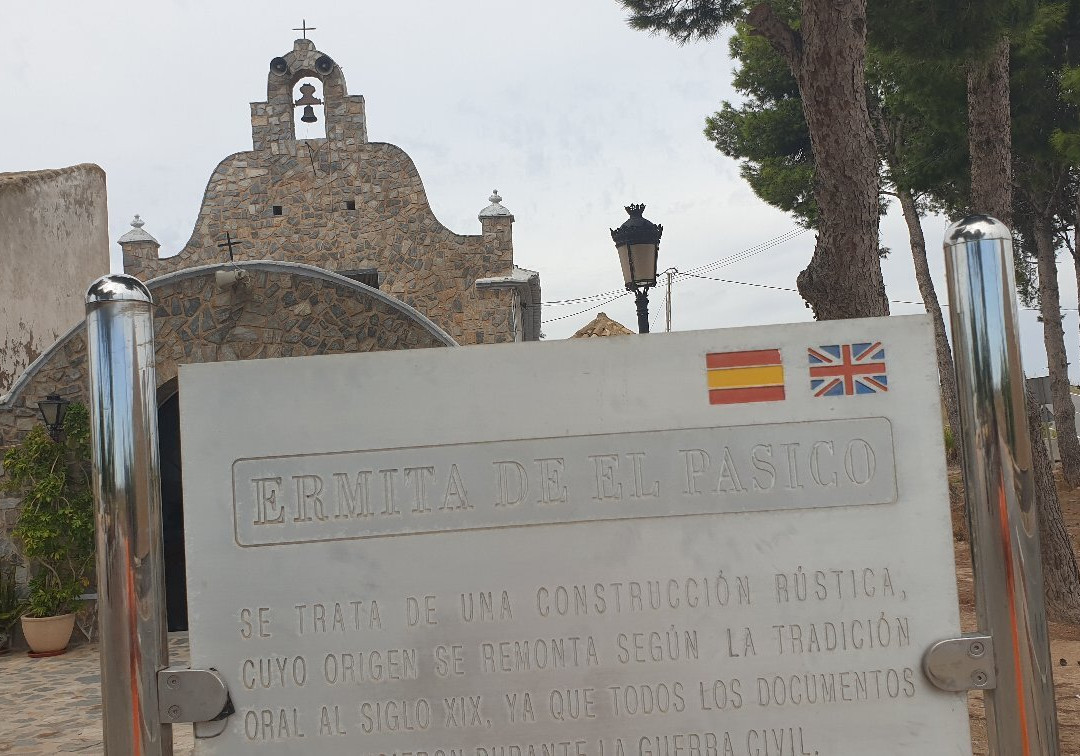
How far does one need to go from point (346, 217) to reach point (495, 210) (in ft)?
9.50

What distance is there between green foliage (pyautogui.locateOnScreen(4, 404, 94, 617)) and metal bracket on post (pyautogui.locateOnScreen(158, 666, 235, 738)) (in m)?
9.68

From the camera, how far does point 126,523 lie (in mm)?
1896

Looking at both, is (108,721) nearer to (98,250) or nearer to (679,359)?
(679,359)

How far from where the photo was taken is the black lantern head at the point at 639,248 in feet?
30.7

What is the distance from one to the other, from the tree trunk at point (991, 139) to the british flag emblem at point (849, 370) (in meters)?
7.71

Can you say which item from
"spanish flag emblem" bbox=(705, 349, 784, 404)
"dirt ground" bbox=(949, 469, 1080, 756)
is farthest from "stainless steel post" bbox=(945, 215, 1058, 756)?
"dirt ground" bbox=(949, 469, 1080, 756)

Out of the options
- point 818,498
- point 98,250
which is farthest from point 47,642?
point 818,498

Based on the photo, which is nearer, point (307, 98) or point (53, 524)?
point (53, 524)

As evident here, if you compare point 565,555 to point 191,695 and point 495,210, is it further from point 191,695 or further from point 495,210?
point 495,210

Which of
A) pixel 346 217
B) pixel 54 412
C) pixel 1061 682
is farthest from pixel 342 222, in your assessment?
pixel 1061 682

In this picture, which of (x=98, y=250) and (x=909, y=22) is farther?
(x=98, y=250)

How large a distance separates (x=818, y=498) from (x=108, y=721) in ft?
4.53

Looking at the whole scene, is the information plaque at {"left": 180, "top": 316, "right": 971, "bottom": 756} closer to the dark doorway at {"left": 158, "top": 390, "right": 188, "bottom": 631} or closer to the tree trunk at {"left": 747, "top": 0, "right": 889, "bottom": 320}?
the tree trunk at {"left": 747, "top": 0, "right": 889, "bottom": 320}

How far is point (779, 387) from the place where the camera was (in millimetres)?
1983
